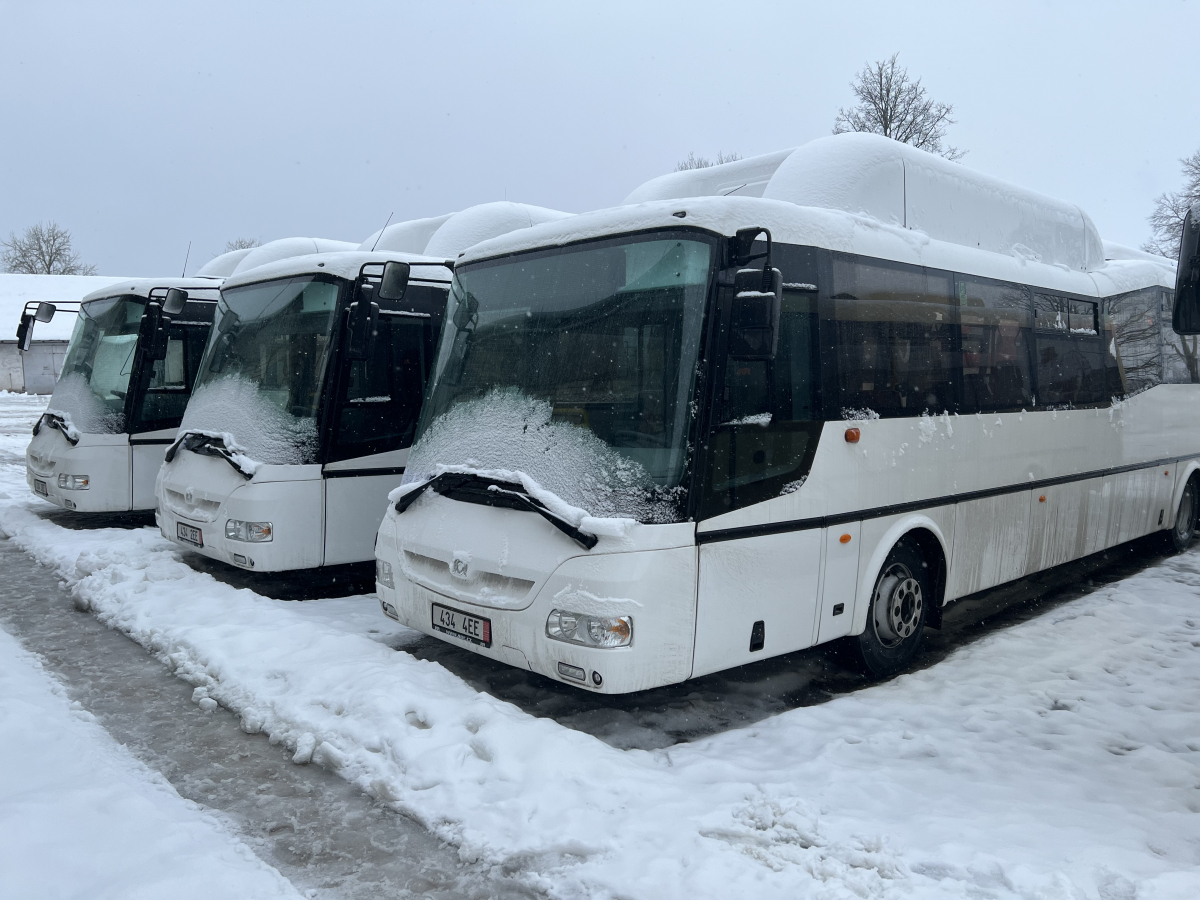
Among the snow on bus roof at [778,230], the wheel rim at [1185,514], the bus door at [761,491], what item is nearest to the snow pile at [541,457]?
the bus door at [761,491]

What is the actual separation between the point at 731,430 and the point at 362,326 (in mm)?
3819

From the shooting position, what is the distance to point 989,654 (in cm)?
683

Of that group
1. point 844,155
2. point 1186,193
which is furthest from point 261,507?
point 1186,193

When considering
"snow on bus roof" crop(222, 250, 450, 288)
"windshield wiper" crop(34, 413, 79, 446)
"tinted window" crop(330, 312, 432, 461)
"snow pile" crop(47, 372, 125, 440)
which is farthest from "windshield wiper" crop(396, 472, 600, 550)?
"windshield wiper" crop(34, 413, 79, 446)

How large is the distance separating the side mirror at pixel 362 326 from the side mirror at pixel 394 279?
464 millimetres

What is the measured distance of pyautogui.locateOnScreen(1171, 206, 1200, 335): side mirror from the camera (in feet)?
15.1

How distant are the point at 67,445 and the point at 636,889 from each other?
9.52 metres

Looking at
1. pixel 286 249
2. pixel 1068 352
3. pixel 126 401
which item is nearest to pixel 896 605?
pixel 1068 352

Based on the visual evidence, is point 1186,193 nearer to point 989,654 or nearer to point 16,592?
point 989,654

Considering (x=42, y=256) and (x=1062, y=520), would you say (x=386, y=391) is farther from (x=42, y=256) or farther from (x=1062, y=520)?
(x=42, y=256)

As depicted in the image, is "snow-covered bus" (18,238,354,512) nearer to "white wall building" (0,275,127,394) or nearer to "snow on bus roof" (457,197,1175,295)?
"snow on bus roof" (457,197,1175,295)

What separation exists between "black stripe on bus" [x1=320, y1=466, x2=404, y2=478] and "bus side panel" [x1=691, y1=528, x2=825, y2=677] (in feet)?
13.2

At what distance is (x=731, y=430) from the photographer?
5.02m

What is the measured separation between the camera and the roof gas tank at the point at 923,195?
257 inches
